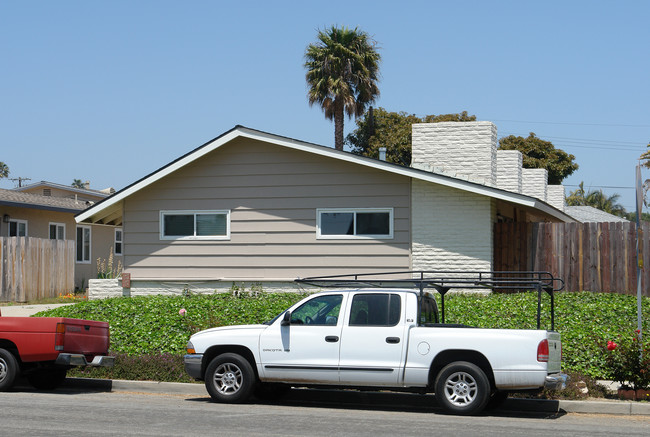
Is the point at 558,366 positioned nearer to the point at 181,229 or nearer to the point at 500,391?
the point at 500,391

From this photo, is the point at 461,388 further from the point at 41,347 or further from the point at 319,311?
the point at 41,347

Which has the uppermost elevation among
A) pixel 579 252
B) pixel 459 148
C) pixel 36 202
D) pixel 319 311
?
pixel 459 148

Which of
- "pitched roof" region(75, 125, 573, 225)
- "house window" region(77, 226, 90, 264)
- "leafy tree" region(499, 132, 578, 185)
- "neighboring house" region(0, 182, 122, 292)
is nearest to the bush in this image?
"pitched roof" region(75, 125, 573, 225)

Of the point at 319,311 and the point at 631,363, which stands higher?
the point at 319,311

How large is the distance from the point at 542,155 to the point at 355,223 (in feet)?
118

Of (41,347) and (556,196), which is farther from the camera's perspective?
(556,196)

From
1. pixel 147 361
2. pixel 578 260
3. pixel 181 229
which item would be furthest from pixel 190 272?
pixel 578 260

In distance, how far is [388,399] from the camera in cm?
1219

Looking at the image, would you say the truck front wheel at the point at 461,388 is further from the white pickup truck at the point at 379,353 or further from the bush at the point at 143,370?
the bush at the point at 143,370

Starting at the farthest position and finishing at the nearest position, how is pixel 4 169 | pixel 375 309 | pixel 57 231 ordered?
pixel 4 169 < pixel 57 231 < pixel 375 309

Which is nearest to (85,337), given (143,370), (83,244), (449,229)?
(143,370)

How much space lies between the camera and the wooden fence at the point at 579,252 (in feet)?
67.6

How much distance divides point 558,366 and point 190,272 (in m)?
12.7

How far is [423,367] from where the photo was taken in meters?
Answer: 11.0
